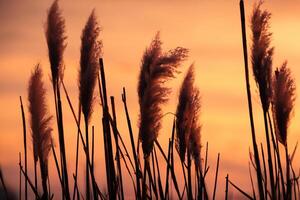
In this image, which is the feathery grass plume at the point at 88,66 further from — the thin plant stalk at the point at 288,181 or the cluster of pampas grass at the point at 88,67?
the thin plant stalk at the point at 288,181

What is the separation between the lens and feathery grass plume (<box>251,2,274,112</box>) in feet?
15.5

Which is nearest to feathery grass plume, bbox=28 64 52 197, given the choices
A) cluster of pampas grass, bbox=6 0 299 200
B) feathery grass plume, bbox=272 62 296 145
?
cluster of pampas grass, bbox=6 0 299 200

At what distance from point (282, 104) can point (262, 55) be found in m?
0.54

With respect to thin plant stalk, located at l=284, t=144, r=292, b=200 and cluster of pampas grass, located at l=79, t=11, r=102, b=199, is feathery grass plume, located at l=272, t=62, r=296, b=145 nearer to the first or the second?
thin plant stalk, located at l=284, t=144, r=292, b=200

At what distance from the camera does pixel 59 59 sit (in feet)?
15.5

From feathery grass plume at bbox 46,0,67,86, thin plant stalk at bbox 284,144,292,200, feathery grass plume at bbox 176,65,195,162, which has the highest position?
feathery grass plume at bbox 46,0,67,86

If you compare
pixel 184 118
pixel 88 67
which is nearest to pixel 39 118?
pixel 88 67

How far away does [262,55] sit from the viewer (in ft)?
15.9

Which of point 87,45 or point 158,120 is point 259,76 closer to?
point 158,120

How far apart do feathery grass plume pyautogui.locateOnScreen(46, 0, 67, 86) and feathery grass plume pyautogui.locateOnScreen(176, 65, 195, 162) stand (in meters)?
1.08

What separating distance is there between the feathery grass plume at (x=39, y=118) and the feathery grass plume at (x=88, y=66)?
419mm

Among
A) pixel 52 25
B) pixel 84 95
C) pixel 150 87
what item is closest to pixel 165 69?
pixel 150 87

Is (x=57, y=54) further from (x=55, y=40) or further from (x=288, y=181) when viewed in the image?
(x=288, y=181)

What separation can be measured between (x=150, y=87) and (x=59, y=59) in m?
0.71
